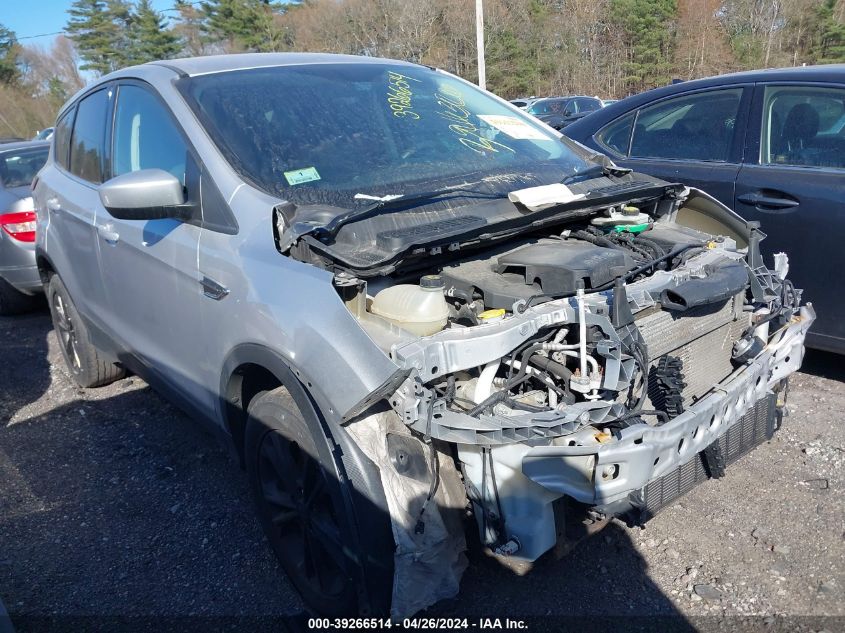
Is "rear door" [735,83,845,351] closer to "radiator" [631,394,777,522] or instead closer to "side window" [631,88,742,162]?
"side window" [631,88,742,162]

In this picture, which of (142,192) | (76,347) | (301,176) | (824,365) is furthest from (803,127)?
(76,347)

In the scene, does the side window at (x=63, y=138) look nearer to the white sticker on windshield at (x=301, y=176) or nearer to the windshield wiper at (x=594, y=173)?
the white sticker on windshield at (x=301, y=176)

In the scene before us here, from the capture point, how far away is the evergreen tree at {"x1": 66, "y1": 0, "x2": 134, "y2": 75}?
4503 cm

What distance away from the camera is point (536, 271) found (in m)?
2.31

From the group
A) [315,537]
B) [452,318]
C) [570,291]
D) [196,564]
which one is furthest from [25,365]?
[570,291]

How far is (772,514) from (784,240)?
158cm

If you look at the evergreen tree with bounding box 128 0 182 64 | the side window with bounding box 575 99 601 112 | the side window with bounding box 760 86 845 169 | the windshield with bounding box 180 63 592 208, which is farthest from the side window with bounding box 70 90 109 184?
the evergreen tree with bounding box 128 0 182 64

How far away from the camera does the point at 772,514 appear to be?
283cm

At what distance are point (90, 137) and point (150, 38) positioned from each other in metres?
45.7

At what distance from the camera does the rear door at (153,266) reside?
2.68m

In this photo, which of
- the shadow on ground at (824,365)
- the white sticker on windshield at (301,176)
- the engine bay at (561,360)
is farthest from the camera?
the shadow on ground at (824,365)

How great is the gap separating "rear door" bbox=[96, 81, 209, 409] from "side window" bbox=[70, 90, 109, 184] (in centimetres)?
20

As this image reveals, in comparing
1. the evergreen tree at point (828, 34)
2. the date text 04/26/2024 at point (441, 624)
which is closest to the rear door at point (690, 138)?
the date text 04/26/2024 at point (441, 624)

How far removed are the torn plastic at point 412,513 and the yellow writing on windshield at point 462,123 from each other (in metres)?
1.56
